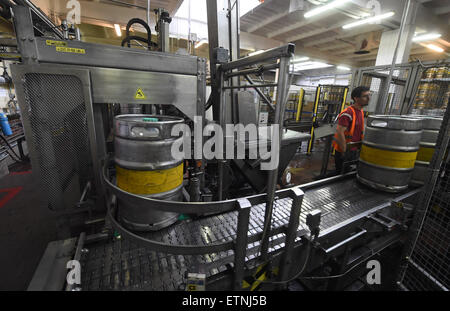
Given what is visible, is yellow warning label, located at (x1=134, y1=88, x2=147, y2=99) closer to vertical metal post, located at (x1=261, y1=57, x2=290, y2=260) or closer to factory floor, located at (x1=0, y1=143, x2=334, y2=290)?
factory floor, located at (x1=0, y1=143, x2=334, y2=290)

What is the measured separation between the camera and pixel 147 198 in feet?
3.63

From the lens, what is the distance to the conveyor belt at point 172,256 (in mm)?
1247

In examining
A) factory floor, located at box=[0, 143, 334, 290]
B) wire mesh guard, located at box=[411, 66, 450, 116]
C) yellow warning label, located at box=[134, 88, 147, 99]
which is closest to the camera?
yellow warning label, located at box=[134, 88, 147, 99]

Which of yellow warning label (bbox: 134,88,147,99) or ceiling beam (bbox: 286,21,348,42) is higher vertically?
ceiling beam (bbox: 286,21,348,42)

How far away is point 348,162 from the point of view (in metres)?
3.23

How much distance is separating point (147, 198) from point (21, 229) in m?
2.98

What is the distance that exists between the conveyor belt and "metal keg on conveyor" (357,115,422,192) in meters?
0.57

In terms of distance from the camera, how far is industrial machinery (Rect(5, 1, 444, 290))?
1193 mm

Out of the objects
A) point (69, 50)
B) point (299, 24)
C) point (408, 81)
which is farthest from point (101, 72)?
point (299, 24)

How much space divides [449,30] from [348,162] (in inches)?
383

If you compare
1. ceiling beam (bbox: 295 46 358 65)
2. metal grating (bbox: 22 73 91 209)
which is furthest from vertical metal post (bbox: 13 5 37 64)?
ceiling beam (bbox: 295 46 358 65)

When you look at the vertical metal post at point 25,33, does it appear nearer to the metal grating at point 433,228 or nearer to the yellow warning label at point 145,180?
the yellow warning label at point 145,180
